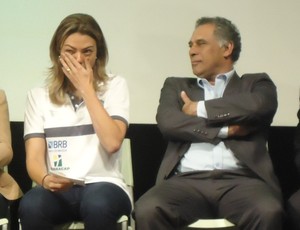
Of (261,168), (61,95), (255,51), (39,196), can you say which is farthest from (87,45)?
(255,51)

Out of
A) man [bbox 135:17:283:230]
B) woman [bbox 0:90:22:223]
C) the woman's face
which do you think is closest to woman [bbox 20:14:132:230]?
the woman's face

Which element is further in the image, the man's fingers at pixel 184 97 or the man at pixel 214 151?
the man's fingers at pixel 184 97

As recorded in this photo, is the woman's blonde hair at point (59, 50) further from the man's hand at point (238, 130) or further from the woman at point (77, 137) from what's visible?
the man's hand at point (238, 130)

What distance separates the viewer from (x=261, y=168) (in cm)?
266

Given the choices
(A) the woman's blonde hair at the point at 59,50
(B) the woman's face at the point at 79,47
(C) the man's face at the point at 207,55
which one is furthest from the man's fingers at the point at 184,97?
(B) the woman's face at the point at 79,47

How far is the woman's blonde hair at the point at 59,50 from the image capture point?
2.73 meters

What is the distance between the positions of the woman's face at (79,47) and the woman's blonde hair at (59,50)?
24 mm

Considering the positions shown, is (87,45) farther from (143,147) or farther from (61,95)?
(143,147)

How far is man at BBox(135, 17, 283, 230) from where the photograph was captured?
243 cm

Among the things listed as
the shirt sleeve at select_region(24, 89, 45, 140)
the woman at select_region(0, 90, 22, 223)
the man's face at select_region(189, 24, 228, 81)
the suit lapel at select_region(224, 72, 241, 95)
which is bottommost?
the woman at select_region(0, 90, 22, 223)

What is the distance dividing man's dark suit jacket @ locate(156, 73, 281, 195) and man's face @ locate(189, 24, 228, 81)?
0.67 ft

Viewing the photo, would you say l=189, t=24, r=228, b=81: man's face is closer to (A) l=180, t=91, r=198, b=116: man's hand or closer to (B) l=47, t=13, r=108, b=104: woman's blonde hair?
(A) l=180, t=91, r=198, b=116: man's hand

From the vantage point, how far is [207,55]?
2.96 m

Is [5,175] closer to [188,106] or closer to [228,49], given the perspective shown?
[188,106]
